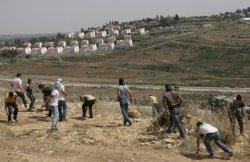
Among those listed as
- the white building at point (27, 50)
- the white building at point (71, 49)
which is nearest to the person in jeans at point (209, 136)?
the white building at point (71, 49)

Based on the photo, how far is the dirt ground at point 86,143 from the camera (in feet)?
34.1

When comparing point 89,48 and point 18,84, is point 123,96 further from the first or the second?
point 89,48

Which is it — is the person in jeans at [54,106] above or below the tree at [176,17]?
below

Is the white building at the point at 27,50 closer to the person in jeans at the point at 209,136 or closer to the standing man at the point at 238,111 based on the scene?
Result: the standing man at the point at 238,111

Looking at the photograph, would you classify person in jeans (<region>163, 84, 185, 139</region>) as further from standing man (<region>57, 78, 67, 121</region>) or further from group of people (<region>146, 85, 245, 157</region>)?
standing man (<region>57, 78, 67, 121</region>)

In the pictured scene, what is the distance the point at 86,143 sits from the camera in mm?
11766

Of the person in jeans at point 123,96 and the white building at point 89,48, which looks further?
the white building at point 89,48

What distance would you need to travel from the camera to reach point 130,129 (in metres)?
12.9

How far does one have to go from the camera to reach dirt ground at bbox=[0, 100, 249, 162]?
10.4 meters

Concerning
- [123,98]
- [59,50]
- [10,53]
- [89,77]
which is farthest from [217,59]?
[123,98]

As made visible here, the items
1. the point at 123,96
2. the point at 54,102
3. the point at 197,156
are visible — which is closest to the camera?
the point at 197,156

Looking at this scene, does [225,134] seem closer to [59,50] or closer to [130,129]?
[130,129]

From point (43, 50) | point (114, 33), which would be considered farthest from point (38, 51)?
point (114, 33)

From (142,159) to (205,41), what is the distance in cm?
11009
